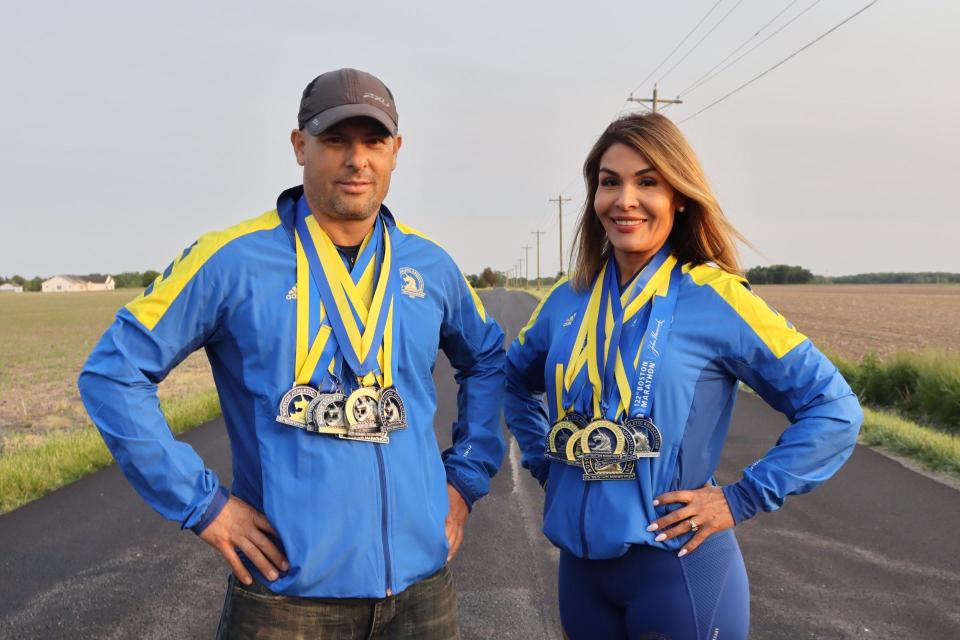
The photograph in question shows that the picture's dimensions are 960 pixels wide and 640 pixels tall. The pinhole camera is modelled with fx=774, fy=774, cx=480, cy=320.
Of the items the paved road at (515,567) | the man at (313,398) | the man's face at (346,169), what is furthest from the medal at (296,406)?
the paved road at (515,567)

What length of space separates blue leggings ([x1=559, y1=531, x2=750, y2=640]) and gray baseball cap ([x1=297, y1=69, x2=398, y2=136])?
1.56 meters

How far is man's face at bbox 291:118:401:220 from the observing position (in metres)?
2.40

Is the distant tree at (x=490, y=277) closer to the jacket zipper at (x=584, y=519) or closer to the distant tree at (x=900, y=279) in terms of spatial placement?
the distant tree at (x=900, y=279)

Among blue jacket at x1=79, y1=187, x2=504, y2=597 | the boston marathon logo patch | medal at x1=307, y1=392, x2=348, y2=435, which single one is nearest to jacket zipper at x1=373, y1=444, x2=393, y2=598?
blue jacket at x1=79, y1=187, x2=504, y2=597

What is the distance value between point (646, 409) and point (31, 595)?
3841mm

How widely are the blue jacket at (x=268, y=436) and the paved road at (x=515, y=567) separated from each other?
73.9 inches

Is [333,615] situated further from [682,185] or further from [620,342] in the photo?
[682,185]

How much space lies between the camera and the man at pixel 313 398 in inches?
85.4

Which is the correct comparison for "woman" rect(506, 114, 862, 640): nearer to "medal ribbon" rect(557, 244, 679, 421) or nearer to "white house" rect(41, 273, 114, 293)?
"medal ribbon" rect(557, 244, 679, 421)

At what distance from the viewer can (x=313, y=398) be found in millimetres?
2197

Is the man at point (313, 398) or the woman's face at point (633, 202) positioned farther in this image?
the woman's face at point (633, 202)

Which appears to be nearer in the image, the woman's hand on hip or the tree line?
the woman's hand on hip

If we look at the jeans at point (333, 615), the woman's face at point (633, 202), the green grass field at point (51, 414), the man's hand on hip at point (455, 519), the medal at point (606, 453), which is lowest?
the green grass field at point (51, 414)

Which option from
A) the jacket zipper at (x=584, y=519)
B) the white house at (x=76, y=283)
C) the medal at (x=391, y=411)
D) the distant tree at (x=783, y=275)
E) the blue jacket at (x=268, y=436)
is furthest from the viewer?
the white house at (x=76, y=283)
